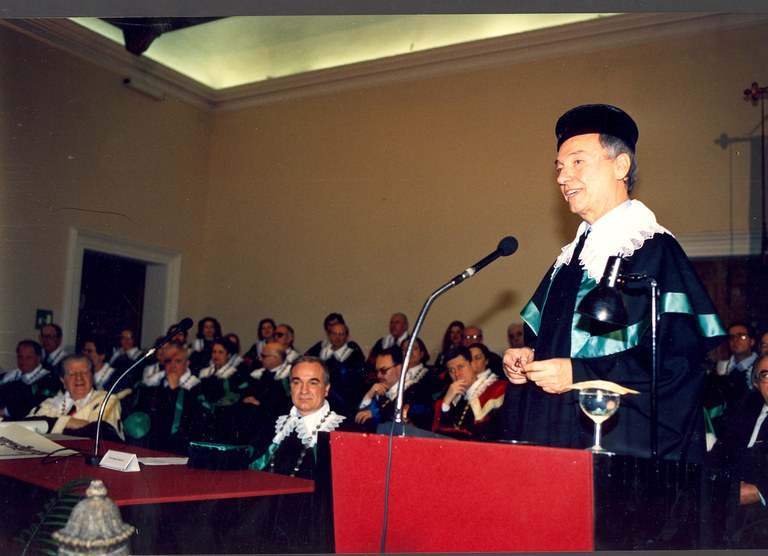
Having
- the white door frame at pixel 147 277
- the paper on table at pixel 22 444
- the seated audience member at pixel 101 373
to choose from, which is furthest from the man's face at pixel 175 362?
the paper on table at pixel 22 444

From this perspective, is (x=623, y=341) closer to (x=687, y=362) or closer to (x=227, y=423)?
(x=687, y=362)

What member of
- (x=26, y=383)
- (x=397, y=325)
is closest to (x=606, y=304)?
(x=397, y=325)

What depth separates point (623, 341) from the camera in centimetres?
252

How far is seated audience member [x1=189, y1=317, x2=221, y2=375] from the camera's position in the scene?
362 inches

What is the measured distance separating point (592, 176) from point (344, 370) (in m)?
5.84

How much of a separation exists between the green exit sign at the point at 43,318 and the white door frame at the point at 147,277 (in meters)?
0.23

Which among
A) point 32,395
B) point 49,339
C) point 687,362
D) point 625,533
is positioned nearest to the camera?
point 625,533

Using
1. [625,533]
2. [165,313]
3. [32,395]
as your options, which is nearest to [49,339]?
[32,395]

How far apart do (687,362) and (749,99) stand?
19.0ft

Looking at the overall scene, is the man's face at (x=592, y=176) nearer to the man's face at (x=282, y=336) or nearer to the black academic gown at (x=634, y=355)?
the black academic gown at (x=634, y=355)

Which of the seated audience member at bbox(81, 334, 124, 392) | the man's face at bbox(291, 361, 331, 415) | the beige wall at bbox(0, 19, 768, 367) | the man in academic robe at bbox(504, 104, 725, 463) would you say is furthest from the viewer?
the seated audience member at bbox(81, 334, 124, 392)

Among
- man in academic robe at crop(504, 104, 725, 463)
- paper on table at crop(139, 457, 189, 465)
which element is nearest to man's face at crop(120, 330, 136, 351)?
paper on table at crop(139, 457, 189, 465)

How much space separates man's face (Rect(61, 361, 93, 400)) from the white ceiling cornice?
444cm

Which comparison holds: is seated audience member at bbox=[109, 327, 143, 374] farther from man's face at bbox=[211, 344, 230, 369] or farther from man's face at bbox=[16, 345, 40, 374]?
man's face at bbox=[16, 345, 40, 374]
